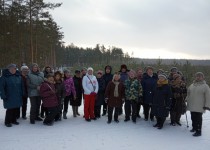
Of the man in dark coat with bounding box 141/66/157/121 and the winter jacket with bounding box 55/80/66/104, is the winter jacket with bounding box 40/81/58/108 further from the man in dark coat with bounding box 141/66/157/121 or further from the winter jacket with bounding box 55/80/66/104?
the man in dark coat with bounding box 141/66/157/121

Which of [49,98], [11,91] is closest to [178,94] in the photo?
[49,98]

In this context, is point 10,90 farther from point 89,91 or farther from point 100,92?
point 100,92

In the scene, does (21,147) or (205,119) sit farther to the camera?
(205,119)

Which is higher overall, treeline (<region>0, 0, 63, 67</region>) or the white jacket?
treeline (<region>0, 0, 63, 67</region>)

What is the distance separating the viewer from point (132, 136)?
741 cm

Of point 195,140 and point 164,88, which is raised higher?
point 164,88

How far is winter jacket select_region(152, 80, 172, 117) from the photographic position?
8016mm

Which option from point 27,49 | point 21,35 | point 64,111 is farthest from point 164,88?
point 27,49

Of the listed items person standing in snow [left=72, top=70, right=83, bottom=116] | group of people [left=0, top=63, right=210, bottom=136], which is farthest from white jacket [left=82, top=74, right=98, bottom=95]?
person standing in snow [left=72, top=70, right=83, bottom=116]

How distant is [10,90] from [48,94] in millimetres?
1146

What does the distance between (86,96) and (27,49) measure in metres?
20.4

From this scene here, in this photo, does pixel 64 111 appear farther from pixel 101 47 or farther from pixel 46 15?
pixel 101 47

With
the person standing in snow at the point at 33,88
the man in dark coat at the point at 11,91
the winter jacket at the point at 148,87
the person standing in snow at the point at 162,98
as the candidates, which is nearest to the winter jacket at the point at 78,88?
the person standing in snow at the point at 33,88

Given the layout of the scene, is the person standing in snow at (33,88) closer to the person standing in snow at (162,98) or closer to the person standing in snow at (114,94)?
the person standing in snow at (114,94)
